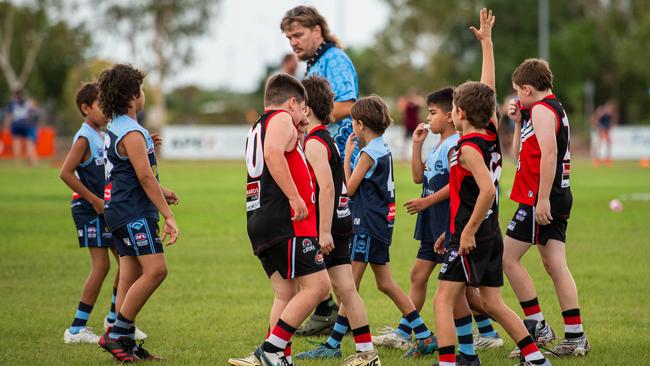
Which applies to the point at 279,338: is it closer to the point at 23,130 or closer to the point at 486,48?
the point at 486,48

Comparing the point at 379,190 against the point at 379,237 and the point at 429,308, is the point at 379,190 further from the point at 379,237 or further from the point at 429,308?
the point at 429,308

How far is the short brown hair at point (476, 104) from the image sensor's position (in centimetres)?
565

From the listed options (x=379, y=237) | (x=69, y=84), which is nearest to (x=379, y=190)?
(x=379, y=237)

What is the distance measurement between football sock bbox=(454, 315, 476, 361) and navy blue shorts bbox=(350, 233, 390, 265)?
0.88 meters

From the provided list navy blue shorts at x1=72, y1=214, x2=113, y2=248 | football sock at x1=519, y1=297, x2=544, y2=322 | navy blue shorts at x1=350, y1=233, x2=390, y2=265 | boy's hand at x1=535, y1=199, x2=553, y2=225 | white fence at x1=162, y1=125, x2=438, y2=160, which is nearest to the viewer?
boy's hand at x1=535, y1=199, x2=553, y2=225

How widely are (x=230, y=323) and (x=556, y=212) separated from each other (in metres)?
2.71

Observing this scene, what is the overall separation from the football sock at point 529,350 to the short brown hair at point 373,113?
72.3 inches

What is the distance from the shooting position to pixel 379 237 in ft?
21.8

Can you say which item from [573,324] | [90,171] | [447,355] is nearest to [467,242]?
[447,355]

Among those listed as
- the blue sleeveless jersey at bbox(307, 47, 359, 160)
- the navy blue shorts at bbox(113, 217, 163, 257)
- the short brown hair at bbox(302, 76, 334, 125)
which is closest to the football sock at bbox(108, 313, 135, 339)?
the navy blue shorts at bbox(113, 217, 163, 257)

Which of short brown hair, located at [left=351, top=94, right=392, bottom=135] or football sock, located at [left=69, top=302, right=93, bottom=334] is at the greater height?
short brown hair, located at [left=351, top=94, right=392, bottom=135]

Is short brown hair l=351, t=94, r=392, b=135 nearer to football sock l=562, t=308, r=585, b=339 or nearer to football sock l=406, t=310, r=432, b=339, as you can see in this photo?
football sock l=406, t=310, r=432, b=339

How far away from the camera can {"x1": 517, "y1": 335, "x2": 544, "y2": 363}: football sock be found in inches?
223

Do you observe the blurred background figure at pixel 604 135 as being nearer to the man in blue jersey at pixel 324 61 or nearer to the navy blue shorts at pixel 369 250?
the man in blue jersey at pixel 324 61
